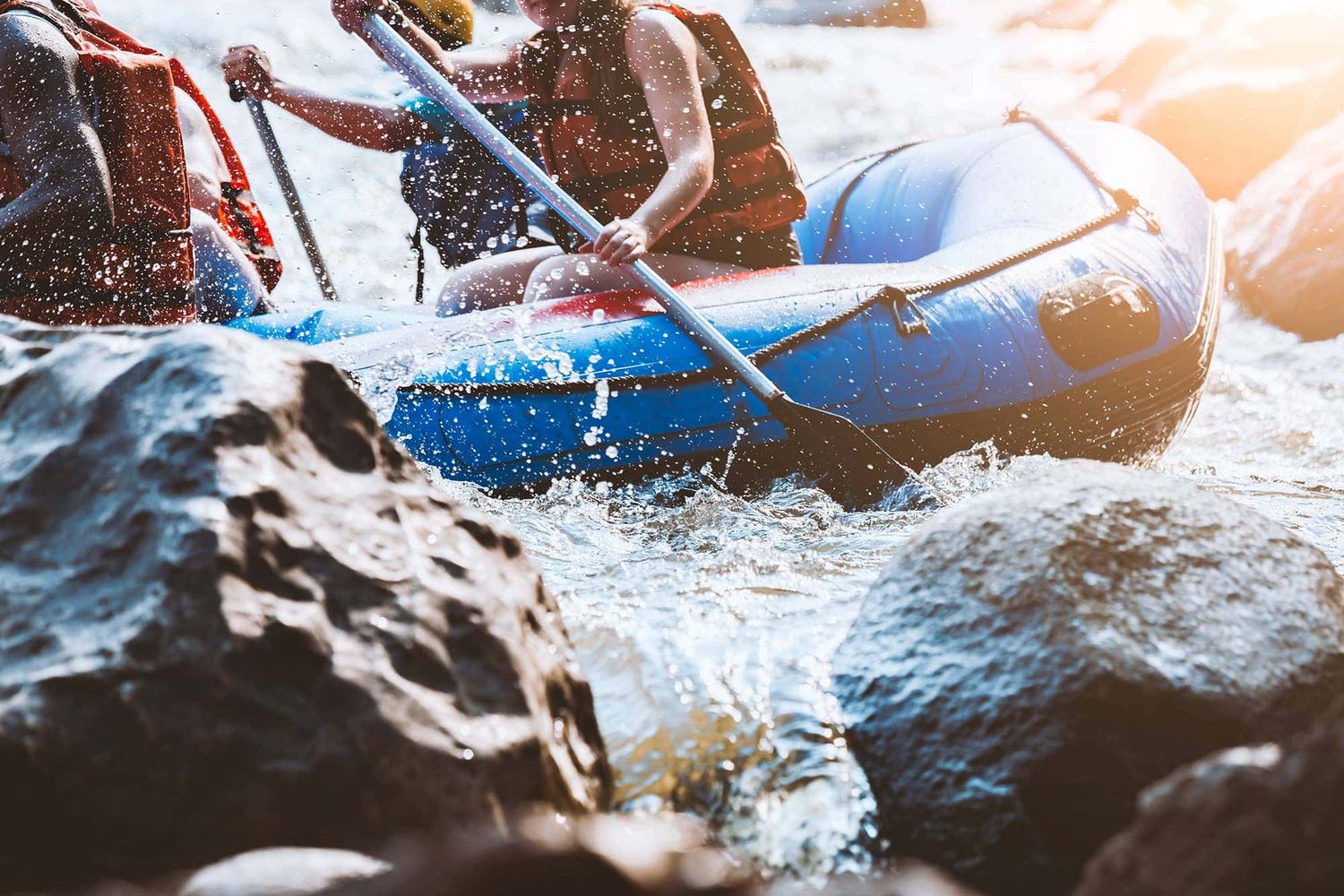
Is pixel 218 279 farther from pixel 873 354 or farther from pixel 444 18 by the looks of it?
pixel 873 354

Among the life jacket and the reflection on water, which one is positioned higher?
the life jacket

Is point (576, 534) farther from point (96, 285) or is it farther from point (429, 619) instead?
point (96, 285)

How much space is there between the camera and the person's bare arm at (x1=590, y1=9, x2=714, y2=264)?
10.3 ft

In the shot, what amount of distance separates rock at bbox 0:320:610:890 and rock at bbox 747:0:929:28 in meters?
15.0

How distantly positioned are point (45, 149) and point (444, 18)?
2372 mm

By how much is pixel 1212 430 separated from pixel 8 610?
4.47 m

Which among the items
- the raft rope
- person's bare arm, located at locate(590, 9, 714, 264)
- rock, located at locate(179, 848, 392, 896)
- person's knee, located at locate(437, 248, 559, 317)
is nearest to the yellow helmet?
person's knee, located at locate(437, 248, 559, 317)

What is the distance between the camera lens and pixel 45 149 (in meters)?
3.10

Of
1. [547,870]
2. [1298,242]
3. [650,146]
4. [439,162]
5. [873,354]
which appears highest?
[650,146]

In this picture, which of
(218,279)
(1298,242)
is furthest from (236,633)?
(1298,242)

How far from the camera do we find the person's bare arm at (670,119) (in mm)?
3143

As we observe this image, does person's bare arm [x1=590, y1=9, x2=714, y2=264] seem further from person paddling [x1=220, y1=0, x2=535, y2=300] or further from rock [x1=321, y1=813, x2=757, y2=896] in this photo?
rock [x1=321, y1=813, x2=757, y2=896]

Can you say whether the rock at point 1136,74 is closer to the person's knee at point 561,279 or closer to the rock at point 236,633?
the person's knee at point 561,279

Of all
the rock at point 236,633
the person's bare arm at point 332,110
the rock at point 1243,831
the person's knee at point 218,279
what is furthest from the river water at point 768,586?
the person's bare arm at point 332,110
